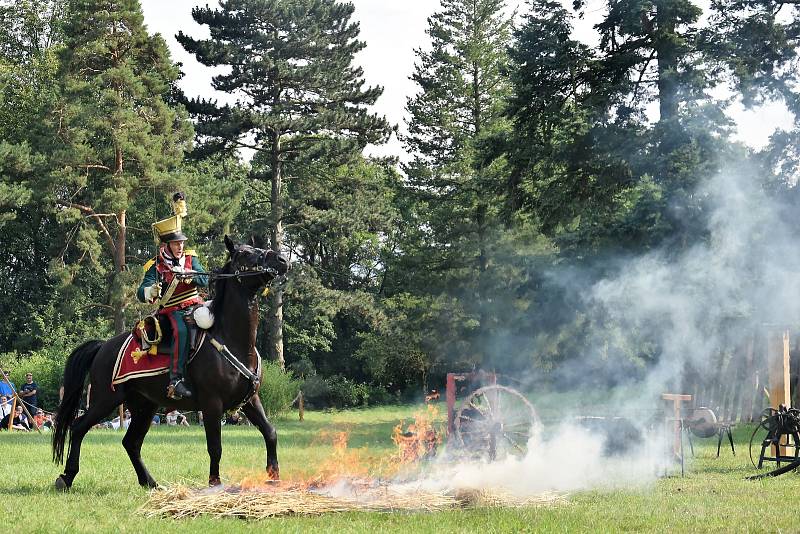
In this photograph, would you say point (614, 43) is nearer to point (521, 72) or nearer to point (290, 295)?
point (521, 72)

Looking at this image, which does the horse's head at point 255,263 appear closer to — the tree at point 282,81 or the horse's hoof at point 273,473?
the horse's hoof at point 273,473

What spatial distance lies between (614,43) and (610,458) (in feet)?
41.2

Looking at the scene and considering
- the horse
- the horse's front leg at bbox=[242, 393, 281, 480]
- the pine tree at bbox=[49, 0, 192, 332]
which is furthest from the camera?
the pine tree at bbox=[49, 0, 192, 332]

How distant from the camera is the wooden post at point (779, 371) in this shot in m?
14.3

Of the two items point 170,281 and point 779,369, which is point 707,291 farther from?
point 170,281

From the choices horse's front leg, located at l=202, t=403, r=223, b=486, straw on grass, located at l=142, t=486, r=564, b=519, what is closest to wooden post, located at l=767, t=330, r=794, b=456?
straw on grass, located at l=142, t=486, r=564, b=519

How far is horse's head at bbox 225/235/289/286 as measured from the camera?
32.4 ft

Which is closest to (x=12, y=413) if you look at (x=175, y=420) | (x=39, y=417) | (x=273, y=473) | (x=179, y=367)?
(x=39, y=417)

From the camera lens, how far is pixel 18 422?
23500mm

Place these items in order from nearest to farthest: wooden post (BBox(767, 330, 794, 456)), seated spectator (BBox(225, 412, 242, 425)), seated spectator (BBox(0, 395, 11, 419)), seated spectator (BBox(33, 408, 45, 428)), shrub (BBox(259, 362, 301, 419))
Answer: wooden post (BBox(767, 330, 794, 456)), seated spectator (BBox(0, 395, 11, 419)), seated spectator (BBox(33, 408, 45, 428)), seated spectator (BBox(225, 412, 242, 425)), shrub (BBox(259, 362, 301, 419))

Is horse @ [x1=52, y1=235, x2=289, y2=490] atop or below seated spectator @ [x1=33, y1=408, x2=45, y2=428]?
atop

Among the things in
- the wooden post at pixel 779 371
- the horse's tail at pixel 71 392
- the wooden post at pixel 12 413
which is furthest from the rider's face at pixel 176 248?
the wooden post at pixel 12 413

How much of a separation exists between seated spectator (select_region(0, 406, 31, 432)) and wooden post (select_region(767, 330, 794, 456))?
17.1 m

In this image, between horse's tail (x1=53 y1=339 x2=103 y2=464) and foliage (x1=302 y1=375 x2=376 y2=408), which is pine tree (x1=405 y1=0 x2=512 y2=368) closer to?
foliage (x1=302 y1=375 x2=376 y2=408)
